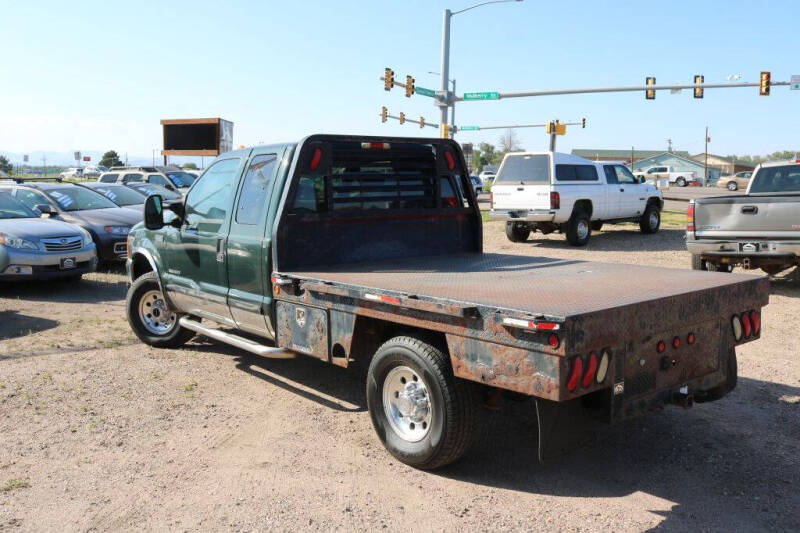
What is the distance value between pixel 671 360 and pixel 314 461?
2.29 meters

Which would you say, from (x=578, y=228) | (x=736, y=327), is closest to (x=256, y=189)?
(x=736, y=327)

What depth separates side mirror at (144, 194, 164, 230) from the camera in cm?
680

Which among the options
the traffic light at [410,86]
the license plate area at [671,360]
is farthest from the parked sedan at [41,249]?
the traffic light at [410,86]

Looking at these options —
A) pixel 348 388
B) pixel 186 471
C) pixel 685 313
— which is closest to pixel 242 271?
pixel 348 388

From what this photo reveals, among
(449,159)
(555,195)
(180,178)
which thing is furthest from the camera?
(180,178)

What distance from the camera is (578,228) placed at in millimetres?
17359

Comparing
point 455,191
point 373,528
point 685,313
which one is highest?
point 455,191

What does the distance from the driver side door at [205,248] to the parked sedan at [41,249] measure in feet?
16.3

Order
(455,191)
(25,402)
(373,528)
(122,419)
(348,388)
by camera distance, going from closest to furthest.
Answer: (373,528)
(122,419)
(25,402)
(348,388)
(455,191)

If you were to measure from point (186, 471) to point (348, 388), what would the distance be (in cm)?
196

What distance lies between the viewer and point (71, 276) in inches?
455

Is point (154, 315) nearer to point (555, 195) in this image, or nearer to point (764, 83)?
point (555, 195)

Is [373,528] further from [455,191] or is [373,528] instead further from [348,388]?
→ [455,191]

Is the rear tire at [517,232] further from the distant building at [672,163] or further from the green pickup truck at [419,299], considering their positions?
the distant building at [672,163]
